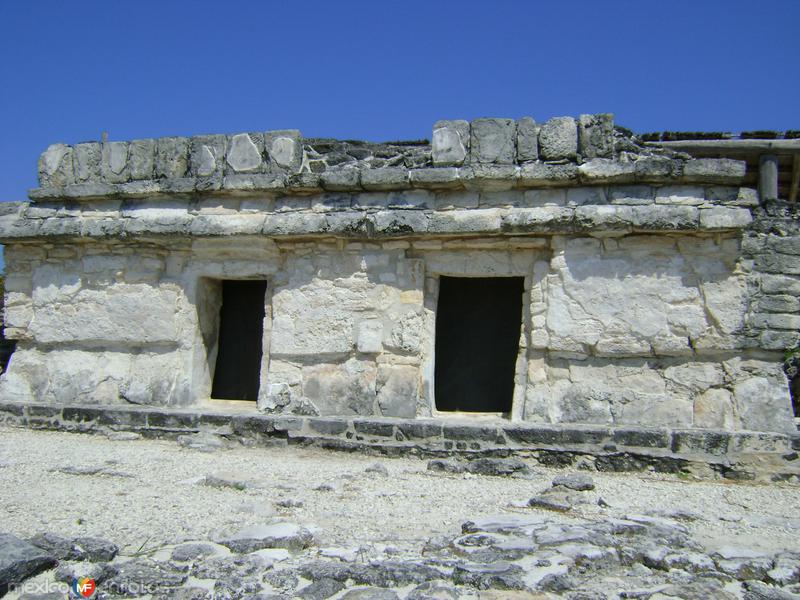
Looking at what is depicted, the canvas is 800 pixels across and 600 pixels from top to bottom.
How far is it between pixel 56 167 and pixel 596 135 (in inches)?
198

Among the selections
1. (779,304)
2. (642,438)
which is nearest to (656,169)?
(779,304)

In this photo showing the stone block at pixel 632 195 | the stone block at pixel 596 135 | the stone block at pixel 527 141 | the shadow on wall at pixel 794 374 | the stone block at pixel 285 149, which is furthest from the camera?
the shadow on wall at pixel 794 374

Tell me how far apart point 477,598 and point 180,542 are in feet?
4.60

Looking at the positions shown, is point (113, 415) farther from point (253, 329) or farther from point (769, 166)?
point (769, 166)

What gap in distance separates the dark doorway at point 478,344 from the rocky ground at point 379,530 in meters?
2.08

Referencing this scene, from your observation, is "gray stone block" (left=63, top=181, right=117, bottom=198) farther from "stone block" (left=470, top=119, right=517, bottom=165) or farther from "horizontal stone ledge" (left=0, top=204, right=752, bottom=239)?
"stone block" (left=470, top=119, right=517, bottom=165)

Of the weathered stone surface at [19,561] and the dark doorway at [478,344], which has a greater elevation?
the dark doorway at [478,344]

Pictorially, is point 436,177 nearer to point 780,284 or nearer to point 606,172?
point 606,172

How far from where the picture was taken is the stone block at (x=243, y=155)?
6.38 meters

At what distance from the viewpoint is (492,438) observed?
17.8ft

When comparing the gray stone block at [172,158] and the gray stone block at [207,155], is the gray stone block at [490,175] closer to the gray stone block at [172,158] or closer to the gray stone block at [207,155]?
the gray stone block at [207,155]

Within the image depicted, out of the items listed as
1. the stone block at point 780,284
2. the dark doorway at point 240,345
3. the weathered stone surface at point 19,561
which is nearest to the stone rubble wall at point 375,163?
the stone block at point 780,284
